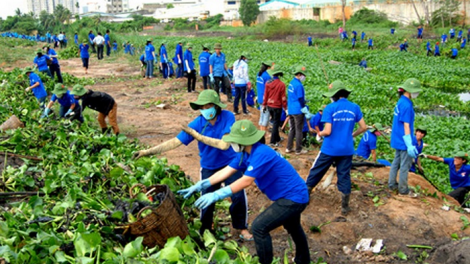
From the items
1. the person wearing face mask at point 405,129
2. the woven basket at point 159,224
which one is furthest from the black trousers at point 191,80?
the woven basket at point 159,224

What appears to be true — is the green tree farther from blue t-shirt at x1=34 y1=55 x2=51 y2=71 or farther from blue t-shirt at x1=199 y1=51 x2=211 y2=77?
blue t-shirt at x1=199 y1=51 x2=211 y2=77

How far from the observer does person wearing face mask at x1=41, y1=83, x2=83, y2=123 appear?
9.05 m

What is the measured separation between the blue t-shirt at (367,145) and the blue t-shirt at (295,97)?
134 centimetres

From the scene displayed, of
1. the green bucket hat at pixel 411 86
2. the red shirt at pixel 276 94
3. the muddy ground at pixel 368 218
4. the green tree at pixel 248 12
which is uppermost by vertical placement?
the green tree at pixel 248 12

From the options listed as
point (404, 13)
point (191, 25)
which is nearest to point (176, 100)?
point (404, 13)

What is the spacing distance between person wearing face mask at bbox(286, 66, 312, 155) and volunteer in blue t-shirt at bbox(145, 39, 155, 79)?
363 inches

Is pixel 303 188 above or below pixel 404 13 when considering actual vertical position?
below

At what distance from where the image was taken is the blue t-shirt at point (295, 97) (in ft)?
27.7

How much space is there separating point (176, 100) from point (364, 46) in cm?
2443

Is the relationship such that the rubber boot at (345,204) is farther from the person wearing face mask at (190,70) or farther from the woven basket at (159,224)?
the person wearing face mask at (190,70)

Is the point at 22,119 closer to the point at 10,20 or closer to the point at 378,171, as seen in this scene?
the point at 378,171

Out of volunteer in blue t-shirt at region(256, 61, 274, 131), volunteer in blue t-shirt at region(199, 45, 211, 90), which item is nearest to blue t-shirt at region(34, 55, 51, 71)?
volunteer in blue t-shirt at region(199, 45, 211, 90)


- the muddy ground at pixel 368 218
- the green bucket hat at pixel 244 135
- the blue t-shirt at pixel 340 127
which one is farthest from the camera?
the blue t-shirt at pixel 340 127

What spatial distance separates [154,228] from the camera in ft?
13.3
